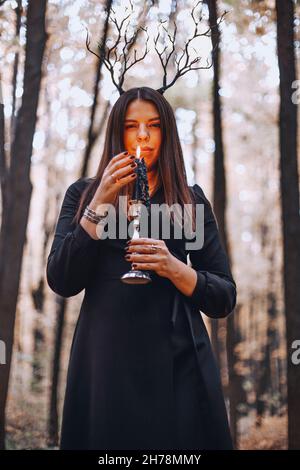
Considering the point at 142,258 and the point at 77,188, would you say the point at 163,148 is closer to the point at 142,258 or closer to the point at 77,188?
the point at 77,188

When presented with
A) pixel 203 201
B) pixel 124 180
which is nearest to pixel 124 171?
pixel 124 180

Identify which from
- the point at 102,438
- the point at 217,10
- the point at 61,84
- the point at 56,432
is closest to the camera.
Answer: the point at 102,438

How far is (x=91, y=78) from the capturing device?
10555 millimetres

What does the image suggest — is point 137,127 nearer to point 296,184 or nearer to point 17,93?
point 296,184

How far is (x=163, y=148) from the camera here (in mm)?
2355

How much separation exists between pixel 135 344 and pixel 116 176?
574 mm

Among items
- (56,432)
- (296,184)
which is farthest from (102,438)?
(56,432)

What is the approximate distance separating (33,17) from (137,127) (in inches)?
150

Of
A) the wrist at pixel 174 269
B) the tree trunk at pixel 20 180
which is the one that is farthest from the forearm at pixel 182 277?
the tree trunk at pixel 20 180

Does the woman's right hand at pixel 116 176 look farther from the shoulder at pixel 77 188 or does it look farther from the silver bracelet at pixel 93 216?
the shoulder at pixel 77 188

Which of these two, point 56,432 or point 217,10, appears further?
point 56,432

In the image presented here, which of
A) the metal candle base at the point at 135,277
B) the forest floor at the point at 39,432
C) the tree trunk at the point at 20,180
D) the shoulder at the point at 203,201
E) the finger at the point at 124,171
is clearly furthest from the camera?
the forest floor at the point at 39,432

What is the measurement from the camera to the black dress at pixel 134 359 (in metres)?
1.99

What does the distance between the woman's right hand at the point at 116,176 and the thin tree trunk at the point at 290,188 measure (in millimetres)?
3723
